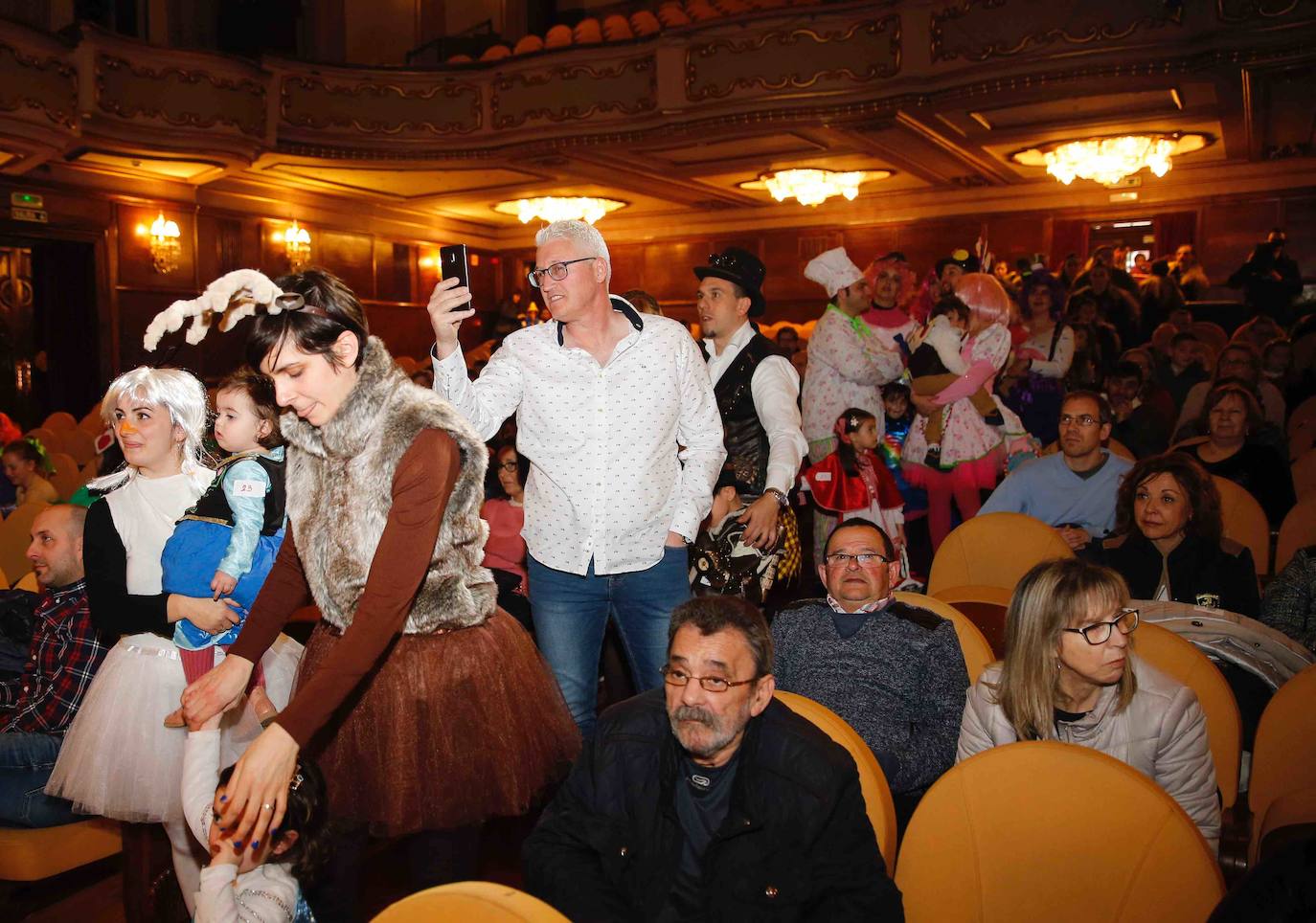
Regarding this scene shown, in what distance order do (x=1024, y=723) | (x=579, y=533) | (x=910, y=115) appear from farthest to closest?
(x=910, y=115)
(x=579, y=533)
(x=1024, y=723)

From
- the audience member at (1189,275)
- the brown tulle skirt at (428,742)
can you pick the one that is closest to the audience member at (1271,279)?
the audience member at (1189,275)

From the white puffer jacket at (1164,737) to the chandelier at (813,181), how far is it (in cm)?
945

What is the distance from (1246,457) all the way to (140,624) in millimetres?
4068

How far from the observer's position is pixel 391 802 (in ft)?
5.16

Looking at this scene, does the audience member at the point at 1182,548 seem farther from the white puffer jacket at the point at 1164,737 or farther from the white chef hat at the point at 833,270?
the white chef hat at the point at 833,270

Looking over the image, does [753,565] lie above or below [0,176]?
below

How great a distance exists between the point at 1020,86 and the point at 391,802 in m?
7.20

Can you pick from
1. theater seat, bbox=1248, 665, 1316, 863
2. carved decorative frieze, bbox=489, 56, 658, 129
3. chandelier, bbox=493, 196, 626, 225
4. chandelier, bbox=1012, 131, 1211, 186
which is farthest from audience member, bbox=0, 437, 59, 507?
chandelier, bbox=1012, 131, 1211, 186

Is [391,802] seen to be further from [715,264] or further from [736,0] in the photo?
[736,0]

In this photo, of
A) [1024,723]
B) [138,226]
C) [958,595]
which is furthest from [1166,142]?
[138,226]

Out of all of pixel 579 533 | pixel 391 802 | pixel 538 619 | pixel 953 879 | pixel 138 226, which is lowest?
pixel 953 879

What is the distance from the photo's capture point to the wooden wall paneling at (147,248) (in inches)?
398

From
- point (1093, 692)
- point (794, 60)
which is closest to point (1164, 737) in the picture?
point (1093, 692)

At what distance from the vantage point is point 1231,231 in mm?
10828
